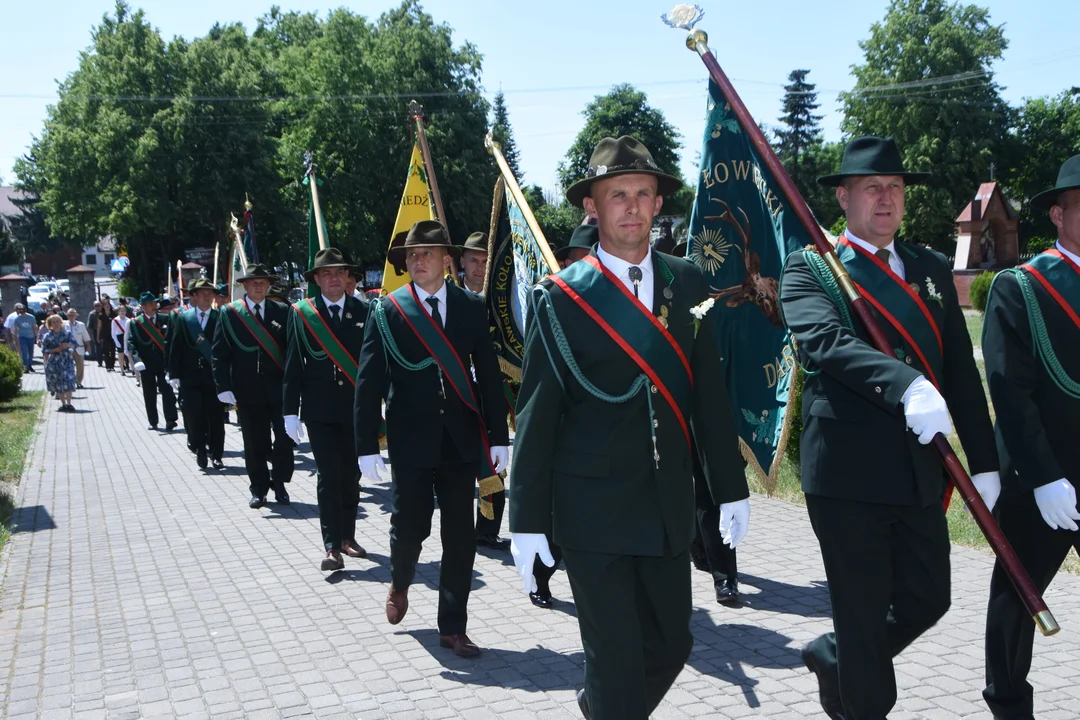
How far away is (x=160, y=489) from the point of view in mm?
11812

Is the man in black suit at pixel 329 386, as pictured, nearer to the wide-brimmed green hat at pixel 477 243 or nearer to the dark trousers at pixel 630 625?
the wide-brimmed green hat at pixel 477 243

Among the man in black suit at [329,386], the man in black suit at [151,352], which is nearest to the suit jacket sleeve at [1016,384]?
the man in black suit at [329,386]

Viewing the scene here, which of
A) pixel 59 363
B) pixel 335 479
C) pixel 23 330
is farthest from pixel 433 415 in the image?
pixel 23 330

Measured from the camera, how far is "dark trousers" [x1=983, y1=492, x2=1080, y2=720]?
4.11 m

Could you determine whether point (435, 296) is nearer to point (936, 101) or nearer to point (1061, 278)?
point (1061, 278)

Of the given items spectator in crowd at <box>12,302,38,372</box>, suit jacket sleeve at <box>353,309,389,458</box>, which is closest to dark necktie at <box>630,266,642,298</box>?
suit jacket sleeve at <box>353,309,389,458</box>

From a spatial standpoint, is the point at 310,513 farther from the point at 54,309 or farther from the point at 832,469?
the point at 54,309

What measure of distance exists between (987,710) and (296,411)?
532 centimetres

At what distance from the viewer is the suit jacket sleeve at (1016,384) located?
3.94m

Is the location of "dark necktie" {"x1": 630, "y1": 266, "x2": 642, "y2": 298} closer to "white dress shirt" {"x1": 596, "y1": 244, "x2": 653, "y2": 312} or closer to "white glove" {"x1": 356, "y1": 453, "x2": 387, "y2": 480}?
"white dress shirt" {"x1": 596, "y1": 244, "x2": 653, "y2": 312}

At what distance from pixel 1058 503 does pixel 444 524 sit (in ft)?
10.2

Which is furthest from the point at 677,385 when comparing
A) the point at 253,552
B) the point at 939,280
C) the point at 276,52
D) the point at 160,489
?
the point at 276,52

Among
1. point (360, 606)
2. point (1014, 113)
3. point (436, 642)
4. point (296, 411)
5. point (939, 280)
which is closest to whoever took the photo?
point (939, 280)

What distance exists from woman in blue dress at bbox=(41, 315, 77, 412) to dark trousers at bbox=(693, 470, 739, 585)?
58.3 ft
